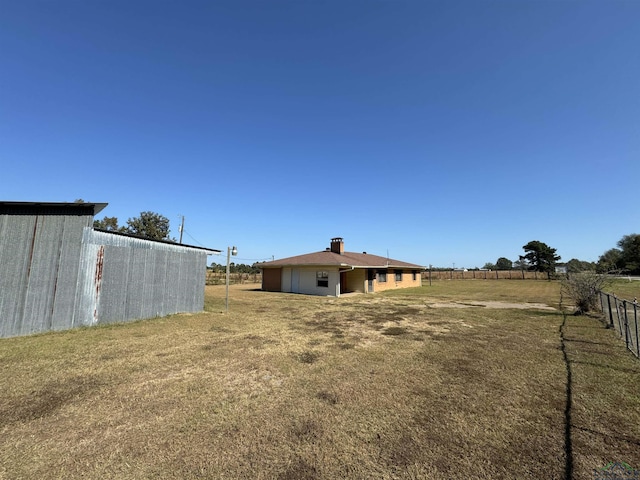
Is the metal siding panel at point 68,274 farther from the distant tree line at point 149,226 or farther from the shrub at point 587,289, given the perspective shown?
the distant tree line at point 149,226

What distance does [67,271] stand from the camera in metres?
8.69

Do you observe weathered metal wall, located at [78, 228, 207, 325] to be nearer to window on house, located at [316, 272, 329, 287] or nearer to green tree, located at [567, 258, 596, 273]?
window on house, located at [316, 272, 329, 287]

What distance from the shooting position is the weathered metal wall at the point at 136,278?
9227mm

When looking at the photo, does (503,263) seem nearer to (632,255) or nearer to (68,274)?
(632,255)

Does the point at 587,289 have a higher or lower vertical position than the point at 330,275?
lower

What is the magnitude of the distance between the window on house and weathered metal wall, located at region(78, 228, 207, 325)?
401 inches

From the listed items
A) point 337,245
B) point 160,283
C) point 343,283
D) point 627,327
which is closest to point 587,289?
point 627,327

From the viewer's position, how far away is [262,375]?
5316 mm

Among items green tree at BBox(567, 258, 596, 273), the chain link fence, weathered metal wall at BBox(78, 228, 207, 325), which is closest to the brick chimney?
weathered metal wall at BBox(78, 228, 207, 325)

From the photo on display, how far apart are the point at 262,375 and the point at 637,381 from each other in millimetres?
6637

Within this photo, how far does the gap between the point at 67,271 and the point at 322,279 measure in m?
15.1

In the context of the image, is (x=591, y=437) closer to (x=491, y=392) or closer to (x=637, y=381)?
(x=491, y=392)

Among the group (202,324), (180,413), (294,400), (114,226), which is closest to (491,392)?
(294,400)

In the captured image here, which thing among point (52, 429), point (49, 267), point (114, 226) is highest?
point (114, 226)
